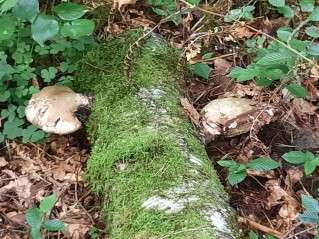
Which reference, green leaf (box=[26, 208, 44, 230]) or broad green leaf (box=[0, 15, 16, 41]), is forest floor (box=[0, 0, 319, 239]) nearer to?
green leaf (box=[26, 208, 44, 230])

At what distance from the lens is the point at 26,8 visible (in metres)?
2.35

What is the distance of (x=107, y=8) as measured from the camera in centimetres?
400

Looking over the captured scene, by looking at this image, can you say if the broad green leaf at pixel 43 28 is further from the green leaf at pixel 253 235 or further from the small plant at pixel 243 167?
the green leaf at pixel 253 235

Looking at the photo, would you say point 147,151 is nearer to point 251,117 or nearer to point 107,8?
point 251,117

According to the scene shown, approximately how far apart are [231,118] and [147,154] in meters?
0.76

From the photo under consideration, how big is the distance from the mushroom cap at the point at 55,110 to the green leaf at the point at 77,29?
53 cm

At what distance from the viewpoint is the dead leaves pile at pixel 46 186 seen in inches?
112

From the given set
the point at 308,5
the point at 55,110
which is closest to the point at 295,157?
the point at 308,5

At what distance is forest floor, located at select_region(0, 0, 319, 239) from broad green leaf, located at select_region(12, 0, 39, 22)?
3.37 feet

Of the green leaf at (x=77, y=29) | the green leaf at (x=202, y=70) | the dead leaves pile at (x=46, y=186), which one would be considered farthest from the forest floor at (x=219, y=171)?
the green leaf at (x=77, y=29)

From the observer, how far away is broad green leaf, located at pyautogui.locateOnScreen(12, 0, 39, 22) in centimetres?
234

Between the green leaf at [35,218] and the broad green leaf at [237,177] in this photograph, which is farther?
the broad green leaf at [237,177]

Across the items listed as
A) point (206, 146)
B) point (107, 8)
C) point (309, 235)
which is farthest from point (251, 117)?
point (107, 8)

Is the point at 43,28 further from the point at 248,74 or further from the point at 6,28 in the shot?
the point at 248,74
